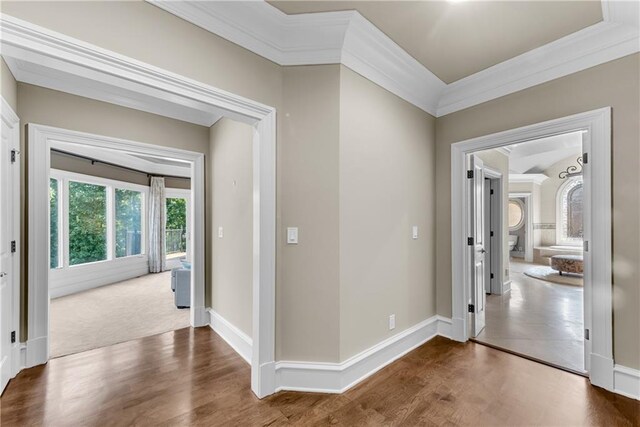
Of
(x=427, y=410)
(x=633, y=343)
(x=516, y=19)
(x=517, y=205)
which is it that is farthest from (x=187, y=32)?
(x=517, y=205)

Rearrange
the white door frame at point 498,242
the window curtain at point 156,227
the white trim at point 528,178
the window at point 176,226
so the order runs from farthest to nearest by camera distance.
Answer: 1. the white trim at point 528,178
2. the window at point 176,226
3. the window curtain at point 156,227
4. the white door frame at point 498,242

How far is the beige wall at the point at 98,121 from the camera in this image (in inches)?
96.6

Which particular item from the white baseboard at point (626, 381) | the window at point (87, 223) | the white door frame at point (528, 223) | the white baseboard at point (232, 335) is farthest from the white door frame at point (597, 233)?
the white door frame at point (528, 223)

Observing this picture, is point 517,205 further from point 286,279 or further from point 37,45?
point 37,45

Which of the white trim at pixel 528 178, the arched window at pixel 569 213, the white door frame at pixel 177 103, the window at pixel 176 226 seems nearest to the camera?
the white door frame at pixel 177 103

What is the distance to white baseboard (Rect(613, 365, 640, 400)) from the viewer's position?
2.00m

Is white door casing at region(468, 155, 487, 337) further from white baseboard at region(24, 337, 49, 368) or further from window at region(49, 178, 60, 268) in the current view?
window at region(49, 178, 60, 268)

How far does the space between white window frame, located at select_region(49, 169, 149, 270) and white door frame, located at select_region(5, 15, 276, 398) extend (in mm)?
3263

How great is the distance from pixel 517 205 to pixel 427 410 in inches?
392

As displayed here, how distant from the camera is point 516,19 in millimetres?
1989

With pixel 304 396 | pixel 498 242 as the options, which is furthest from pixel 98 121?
pixel 498 242

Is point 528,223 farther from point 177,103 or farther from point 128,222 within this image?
point 128,222

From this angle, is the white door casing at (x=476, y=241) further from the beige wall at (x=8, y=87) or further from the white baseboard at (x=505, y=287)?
the beige wall at (x=8, y=87)

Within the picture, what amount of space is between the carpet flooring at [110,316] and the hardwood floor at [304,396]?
472 mm
